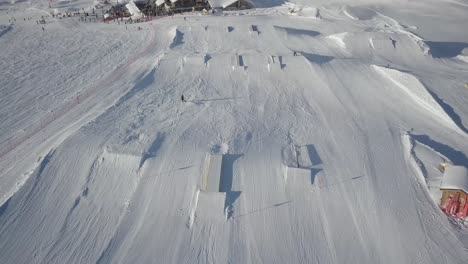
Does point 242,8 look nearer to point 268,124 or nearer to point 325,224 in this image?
point 268,124

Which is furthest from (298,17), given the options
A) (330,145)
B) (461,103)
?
(330,145)

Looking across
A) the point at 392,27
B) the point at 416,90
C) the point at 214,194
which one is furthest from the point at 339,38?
the point at 214,194

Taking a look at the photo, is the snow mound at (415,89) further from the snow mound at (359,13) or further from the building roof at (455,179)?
the snow mound at (359,13)

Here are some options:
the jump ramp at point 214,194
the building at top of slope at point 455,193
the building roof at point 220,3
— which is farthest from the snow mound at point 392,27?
the jump ramp at point 214,194

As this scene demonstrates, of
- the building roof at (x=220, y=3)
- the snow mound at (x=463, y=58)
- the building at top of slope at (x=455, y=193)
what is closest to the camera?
the building at top of slope at (x=455, y=193)

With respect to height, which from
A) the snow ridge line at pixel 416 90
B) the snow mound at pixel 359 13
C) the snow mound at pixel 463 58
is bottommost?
the snow ridge line at pixel 416 90

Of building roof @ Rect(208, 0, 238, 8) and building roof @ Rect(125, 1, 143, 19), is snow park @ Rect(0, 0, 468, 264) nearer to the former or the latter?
building roof @ Rect(125, 1, 143, 19)

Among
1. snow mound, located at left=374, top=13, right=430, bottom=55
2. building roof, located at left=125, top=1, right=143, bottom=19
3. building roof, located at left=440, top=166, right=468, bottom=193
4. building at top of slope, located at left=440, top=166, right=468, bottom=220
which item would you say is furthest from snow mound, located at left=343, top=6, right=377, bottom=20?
building at top of slope, located at left=440, top=166, right=468, bottom=220
